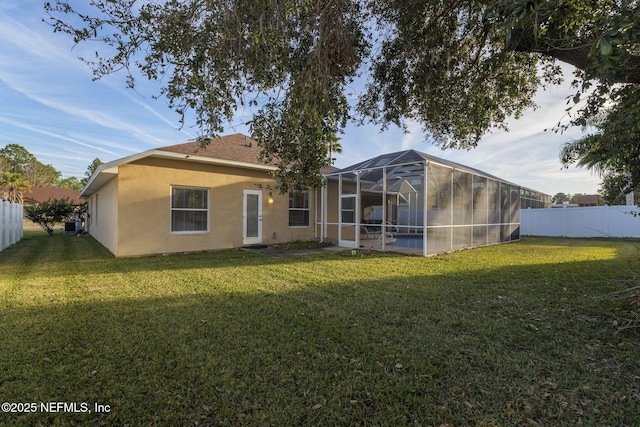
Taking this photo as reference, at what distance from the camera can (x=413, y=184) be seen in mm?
13469

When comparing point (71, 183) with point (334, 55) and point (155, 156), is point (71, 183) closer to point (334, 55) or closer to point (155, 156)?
point (155, 156)

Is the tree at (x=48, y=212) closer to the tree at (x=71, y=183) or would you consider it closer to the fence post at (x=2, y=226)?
the fence post at (x=2, y=226)

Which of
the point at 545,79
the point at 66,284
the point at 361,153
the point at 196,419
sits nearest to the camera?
the point at 196,419

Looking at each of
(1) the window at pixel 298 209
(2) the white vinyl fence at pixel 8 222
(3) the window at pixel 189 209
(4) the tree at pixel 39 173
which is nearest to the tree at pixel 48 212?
(2) the white vinyl fence at pixel 8 222

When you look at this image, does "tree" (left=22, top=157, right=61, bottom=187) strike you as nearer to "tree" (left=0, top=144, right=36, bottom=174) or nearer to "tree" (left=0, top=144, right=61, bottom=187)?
"tree" (left=0, top=144, right=61, bottom=187)

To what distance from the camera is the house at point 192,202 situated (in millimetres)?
8922

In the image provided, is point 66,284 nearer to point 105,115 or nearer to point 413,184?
point 105,115

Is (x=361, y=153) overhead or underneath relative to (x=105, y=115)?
underneath

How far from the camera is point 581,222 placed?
1802 centimetres

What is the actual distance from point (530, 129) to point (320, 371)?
36.3 ft

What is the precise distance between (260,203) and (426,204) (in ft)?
20.6

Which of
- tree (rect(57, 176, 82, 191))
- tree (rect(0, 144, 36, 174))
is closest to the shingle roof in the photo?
tree (rect(0, 144, 36, 174))

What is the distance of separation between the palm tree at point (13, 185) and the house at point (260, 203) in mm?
20530

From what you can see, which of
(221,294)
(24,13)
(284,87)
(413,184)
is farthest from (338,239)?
(24,13)
